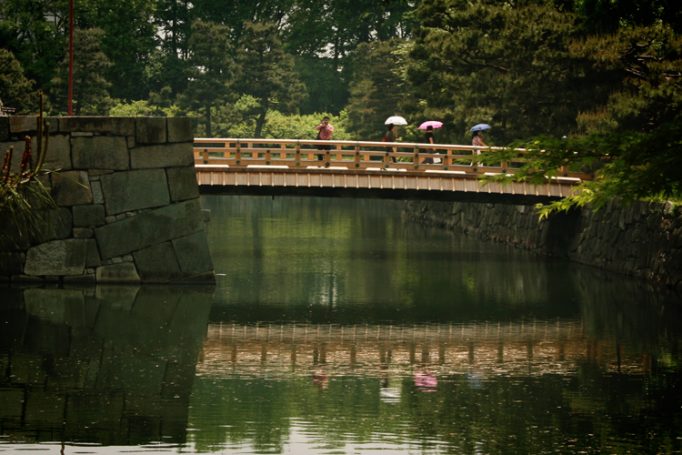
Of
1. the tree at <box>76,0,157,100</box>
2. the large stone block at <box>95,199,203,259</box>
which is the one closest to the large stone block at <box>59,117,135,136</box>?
the large stone block at <box>95,199,203,259</box>

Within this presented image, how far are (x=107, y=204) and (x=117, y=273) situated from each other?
5.72ft

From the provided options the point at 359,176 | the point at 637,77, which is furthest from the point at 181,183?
the point at 637,77

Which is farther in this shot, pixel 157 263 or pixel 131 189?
pixel 157 263

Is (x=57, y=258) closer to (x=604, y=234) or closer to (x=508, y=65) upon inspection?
(x=604, y=234)

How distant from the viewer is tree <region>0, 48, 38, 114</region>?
195 ft

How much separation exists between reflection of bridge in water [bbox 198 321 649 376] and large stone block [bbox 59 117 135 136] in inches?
303

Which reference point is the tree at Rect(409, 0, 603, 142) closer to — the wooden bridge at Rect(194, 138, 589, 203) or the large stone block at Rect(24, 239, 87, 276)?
the wooden bridge at Rect(194, 138, 589, 203)

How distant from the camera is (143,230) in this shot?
1665 inches

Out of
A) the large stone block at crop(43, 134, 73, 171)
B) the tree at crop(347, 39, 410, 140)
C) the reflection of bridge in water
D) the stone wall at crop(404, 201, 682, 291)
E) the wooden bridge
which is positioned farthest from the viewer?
the tree at crop(347, 39, 410, 140)

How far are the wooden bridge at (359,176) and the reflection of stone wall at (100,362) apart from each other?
18.2 ft

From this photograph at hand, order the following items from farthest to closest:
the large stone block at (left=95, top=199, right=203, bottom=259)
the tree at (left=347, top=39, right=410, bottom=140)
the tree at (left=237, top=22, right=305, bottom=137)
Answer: the tree at (left=237, top=22, right=305, bottom=137)
the tree at (left=347, top=39, right=410, bottom=140)
the large stone block at (left=95, top=199, right=203, bottom=259)

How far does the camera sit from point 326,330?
3612cm

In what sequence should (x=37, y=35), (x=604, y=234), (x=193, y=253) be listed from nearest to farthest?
1. (x=193, y=253)
2. (x=604, y=234)
3. (x=37, y=35)

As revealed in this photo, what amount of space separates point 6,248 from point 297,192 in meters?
9.14
